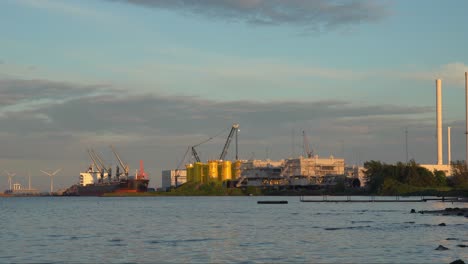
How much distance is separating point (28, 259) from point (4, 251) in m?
8.37

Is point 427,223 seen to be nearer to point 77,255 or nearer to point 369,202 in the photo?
point 77,255

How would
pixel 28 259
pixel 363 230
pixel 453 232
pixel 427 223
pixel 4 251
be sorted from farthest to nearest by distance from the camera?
pixel 427 223 < pixel 363 230 < pixel 453 232 < pixel 4 251 < pixel 28 259

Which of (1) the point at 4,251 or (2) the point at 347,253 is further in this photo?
(1) the point at 4,251

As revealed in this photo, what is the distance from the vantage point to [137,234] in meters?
84.8

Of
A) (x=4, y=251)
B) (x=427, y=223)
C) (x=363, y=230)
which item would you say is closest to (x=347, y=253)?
(x=363, y=230)

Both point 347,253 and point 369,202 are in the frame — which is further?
point 369,202

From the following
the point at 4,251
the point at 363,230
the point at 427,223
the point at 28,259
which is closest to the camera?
the point at 28,259

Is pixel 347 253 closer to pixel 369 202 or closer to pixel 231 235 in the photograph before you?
pixel 231 235

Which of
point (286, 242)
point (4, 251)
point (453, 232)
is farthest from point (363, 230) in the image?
point (4, 251)

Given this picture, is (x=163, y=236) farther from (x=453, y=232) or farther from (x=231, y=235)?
(x=453, y=232)

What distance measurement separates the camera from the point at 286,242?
70.9 m

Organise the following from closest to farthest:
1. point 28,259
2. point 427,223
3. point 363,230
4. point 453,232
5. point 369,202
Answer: point 28,259
point 453,232
point 363,230
point 427,223
point 369,202

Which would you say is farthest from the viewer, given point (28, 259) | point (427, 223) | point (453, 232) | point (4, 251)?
point (427, 223)

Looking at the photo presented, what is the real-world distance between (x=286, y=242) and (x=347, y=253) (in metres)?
11.7
